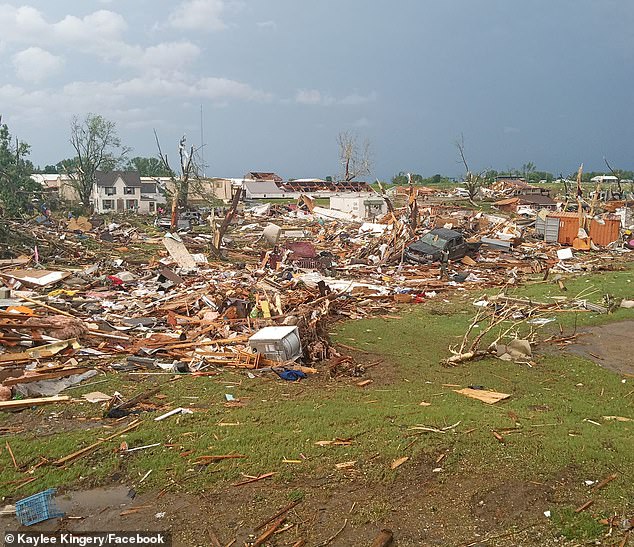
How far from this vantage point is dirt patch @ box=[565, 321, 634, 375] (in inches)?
423

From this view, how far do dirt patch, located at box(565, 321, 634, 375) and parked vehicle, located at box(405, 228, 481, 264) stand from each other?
10060 millimetres

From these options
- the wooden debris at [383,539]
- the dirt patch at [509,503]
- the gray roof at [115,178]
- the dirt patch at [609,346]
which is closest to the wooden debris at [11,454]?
the wooden debris at [383,539]

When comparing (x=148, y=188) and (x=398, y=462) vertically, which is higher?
(x=148, y=188)

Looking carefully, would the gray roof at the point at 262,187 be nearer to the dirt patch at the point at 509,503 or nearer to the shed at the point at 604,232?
the shed at the point at 604,232

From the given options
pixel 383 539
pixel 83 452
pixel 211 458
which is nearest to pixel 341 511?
pixel 383 539

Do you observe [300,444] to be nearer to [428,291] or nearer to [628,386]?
[628,386]

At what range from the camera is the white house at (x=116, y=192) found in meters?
58.1

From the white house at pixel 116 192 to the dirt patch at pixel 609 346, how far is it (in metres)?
51.1

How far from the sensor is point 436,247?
77.4 ft

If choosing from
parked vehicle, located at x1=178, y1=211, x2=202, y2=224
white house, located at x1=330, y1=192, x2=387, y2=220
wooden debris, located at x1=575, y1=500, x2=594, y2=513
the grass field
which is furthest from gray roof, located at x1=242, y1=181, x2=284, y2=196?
wooden debris, located at x1=575, y1=500, x2=594, y2=513

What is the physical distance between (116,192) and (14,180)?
1731cm

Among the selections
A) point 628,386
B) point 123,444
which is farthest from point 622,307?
point 123,444

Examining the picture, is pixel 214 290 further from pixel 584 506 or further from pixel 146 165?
pixel 146 165

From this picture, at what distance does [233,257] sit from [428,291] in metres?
10.2
